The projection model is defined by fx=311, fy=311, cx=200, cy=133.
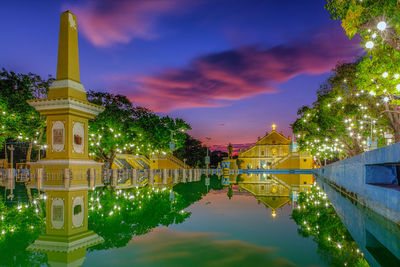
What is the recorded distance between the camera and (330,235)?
7.03 metres

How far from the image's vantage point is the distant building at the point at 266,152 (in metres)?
79.4

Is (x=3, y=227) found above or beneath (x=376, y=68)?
beneath

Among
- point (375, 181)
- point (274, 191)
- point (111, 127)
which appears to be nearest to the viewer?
point (375, 181)

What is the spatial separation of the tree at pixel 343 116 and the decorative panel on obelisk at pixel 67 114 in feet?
70.1

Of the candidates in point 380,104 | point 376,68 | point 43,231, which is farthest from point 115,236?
point 380,104

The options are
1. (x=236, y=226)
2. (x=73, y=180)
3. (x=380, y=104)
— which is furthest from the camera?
(x=380, y=104)

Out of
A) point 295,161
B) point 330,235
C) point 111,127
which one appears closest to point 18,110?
point 111,127

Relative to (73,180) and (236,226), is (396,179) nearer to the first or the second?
(236,226)

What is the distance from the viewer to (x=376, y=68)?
14188 mm

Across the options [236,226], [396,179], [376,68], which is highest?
[376,68]

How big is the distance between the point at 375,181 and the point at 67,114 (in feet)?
42.3

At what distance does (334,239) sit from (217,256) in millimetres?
2841

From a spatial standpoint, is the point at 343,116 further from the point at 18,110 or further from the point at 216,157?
the point at 216,157

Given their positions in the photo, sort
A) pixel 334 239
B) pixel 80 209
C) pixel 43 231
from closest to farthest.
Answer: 1. pixel 334 239
2. pixel 43 231
3. pixel 80 209
